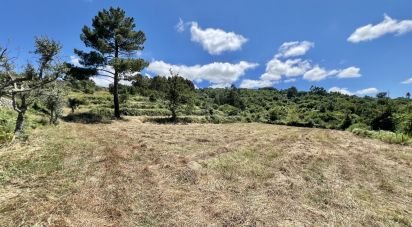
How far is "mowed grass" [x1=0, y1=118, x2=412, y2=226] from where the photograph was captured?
4.93 meters

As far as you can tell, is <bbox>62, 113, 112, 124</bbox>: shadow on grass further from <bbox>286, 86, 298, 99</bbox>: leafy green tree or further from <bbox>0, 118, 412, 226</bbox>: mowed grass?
<bbox>286, 86, 298, 99</bbox>: leafy green tree

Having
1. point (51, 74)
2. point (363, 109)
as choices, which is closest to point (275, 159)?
point (51, 74)

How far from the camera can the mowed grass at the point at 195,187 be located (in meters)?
4.93

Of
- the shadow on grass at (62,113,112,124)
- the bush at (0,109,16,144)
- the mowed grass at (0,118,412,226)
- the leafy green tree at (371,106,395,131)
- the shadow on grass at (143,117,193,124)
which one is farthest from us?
the leafy green tree at (371,106,395,131)

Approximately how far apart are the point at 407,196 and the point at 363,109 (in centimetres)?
3880

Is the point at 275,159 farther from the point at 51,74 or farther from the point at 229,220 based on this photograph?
the point at 51,74

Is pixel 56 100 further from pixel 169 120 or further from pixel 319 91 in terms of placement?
pixel 319 91

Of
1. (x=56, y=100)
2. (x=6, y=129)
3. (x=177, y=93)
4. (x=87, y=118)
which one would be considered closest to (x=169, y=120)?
(x=177, y=93)

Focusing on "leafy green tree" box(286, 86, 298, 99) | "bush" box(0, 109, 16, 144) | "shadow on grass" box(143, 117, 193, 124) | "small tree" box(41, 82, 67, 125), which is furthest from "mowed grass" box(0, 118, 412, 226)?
"leafy green tree" box(286, 86, 298, 99)

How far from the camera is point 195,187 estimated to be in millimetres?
6496

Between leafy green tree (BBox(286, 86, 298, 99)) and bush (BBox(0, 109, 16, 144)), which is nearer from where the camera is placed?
bush (BBox(0, 109, 16, 144))

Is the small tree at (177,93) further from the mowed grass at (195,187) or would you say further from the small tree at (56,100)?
the mowed grass at (195,187)

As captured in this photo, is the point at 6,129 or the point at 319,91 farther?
the point at 319,91

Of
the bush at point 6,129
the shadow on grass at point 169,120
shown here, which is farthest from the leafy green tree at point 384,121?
the bush at point 6,129
